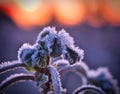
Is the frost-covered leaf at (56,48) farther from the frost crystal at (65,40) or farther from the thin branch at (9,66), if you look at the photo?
the thin branch at (9,66)

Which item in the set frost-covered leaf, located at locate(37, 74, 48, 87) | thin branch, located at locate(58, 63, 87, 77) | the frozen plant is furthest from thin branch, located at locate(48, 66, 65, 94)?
thin branch, located at locate(58, 63, 87, 77)

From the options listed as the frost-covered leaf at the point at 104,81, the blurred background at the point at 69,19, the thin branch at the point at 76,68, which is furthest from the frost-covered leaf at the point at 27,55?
the blurred background at the point at 69,19

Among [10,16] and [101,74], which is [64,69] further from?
[10,16]

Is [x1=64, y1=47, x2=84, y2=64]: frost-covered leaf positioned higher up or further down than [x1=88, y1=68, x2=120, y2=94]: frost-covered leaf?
further down

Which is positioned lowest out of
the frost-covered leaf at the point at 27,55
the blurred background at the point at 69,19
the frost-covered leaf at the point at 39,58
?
the frost-covered leaf at the point at 39,58

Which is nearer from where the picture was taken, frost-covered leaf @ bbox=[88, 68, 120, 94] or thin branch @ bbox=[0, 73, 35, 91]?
thin branch @ bbox=[0, 73, 35, 91]

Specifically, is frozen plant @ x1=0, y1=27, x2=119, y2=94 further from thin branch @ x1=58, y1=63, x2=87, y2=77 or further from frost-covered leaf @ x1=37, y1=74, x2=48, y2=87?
thin branch @ x1=58, y1=63, x2=87, y2=77

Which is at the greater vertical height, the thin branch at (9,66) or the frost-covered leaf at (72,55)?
the frost-covered leaf at (72,55)

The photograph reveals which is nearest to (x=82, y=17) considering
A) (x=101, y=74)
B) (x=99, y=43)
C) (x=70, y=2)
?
(x=70, y=2)
